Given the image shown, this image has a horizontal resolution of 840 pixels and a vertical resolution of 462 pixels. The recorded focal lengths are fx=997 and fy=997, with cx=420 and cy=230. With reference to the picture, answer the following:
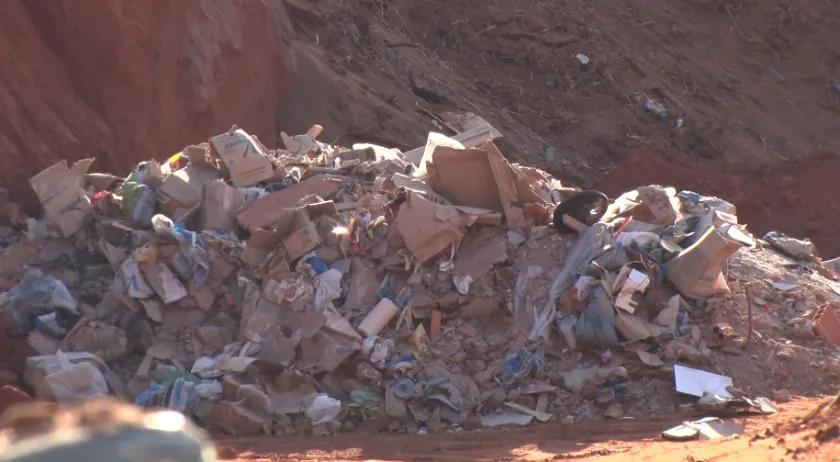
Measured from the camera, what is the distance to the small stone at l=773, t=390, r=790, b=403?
591 cm

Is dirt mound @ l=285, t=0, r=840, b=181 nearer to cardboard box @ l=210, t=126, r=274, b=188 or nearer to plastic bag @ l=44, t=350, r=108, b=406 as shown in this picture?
cardboard box @ l=210, t=126, r=274, b=188

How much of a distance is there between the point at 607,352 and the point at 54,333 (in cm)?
356

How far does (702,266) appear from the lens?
6.29 m

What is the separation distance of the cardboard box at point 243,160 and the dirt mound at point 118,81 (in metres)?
1.99

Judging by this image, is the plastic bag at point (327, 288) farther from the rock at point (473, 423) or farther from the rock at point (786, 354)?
the rock at point (786, 354)

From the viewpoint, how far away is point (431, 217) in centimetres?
648

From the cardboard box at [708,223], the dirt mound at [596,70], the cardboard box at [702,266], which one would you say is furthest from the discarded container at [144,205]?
the dirt mound at [596,70]

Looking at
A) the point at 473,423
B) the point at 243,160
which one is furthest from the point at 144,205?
Answer: the point at 473,423

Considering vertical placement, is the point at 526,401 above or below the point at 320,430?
below

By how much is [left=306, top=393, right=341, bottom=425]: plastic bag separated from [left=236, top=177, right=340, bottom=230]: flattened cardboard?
1.40 metres

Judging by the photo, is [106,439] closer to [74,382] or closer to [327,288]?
[74,382]

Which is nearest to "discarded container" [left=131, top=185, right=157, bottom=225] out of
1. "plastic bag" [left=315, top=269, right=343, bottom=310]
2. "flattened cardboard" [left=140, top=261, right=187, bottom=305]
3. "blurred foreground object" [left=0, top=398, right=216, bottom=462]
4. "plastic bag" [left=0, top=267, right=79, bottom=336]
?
"flattened cardboard" [left=140, top=261, right=187, bottom=305]

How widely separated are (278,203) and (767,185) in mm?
6379

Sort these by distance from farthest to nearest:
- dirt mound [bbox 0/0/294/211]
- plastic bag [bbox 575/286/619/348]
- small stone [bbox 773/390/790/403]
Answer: dirt mound [bbox 0/0/294/211] → plastic bag [bbox 575/286/619/348] → small stone [bbox 773/390/790/403]
